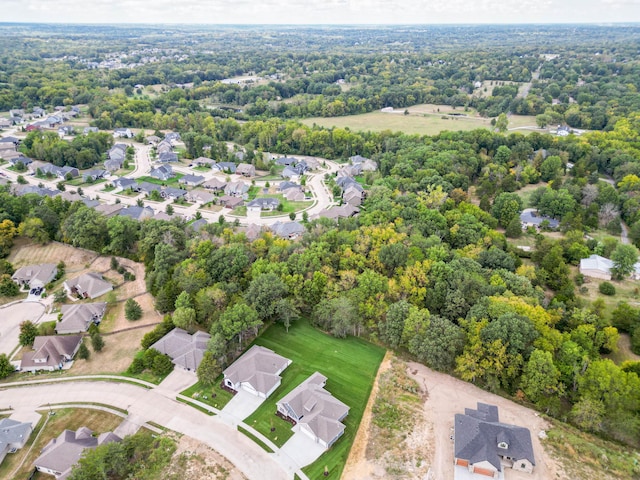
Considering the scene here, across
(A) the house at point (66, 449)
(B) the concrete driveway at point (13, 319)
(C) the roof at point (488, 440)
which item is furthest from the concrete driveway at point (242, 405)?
(B) the concrete driveway at point (13, 319)

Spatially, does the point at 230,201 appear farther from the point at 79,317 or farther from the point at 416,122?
the point at 416,122

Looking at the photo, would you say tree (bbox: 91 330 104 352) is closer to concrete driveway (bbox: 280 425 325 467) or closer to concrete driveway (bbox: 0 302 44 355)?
concrete driveway (bbox: 0 302 44 355)

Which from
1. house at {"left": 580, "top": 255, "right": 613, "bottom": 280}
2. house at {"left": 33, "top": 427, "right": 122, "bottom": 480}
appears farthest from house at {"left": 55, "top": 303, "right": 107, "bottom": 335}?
house at {"left": 580, "top": 255, "right": 613, "bottom": 280}

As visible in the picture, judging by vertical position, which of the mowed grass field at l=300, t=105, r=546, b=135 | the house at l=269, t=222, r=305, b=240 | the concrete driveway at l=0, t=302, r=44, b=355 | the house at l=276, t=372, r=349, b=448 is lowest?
the concrete driveway at l=0, t=302, r=44, b=355

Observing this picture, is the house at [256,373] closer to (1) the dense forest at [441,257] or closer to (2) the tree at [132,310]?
(1) the dense forest at [441,257]

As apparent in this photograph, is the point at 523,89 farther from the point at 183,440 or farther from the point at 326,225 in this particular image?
the point at 183,440

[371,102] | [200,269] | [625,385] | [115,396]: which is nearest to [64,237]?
[200,269]
